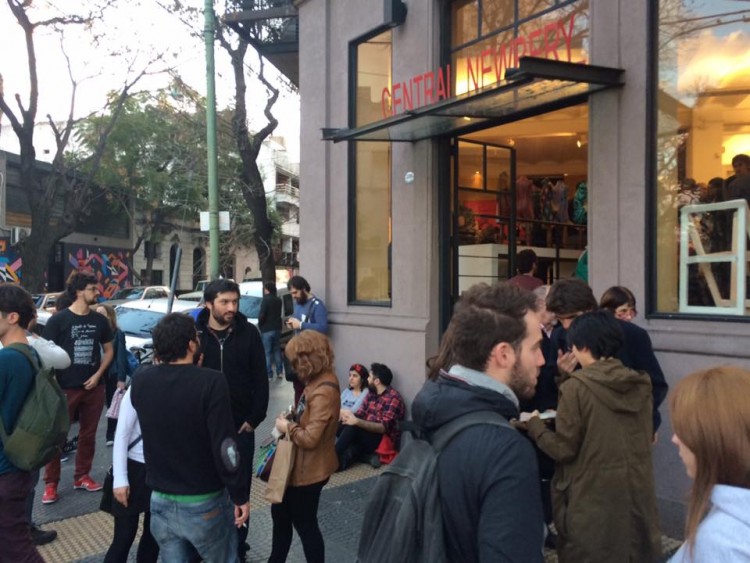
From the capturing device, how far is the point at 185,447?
306 cm

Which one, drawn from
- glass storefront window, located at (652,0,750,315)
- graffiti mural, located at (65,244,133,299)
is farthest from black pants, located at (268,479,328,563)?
graffiti mural, located at (65,244,133,299)

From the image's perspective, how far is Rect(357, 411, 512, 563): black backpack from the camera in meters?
1.69

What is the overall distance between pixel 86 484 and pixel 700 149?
20.5 feet

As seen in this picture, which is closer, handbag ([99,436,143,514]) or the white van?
handbag ([99,436,143,514])

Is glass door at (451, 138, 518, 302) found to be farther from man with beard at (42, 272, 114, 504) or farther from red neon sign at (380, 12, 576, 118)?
man with beard at (42, 272, 114, 504)

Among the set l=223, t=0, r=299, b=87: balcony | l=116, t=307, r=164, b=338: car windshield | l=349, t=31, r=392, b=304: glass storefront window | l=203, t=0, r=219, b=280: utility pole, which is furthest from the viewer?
l=116, t=307, r=164, b=338: car windshield

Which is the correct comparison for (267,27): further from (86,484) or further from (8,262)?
(8,262)

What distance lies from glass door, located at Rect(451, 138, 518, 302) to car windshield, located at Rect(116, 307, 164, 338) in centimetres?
592

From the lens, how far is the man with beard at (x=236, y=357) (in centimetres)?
421

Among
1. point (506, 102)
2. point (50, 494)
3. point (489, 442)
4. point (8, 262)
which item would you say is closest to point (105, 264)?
Result: point (8, 262)

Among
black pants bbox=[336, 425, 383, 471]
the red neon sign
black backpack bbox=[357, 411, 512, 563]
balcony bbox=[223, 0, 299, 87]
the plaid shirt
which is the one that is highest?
balcony bbox=[223, 0, 299, 87]

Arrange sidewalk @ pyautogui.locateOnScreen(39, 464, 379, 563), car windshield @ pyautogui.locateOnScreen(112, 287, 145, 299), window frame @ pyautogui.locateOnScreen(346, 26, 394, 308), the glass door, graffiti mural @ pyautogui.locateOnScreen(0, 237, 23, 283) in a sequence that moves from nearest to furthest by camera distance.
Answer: sidewalk @ pyautogui.locateOnScreen(39, 464, 379, 563) < the glass door < window frame @ pyautogui.locateOnScreen(346, 26, 394, 308) < car windshield @ pyautogui.locateOnScreen(112, 287, 145, 299) < graffiti mural @ pyautogui.locateOnScreen(0, 237, 23, 283)

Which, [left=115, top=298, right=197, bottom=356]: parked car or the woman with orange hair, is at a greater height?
the woman with orange hair

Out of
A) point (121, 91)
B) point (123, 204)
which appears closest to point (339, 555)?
point (121, 91)
